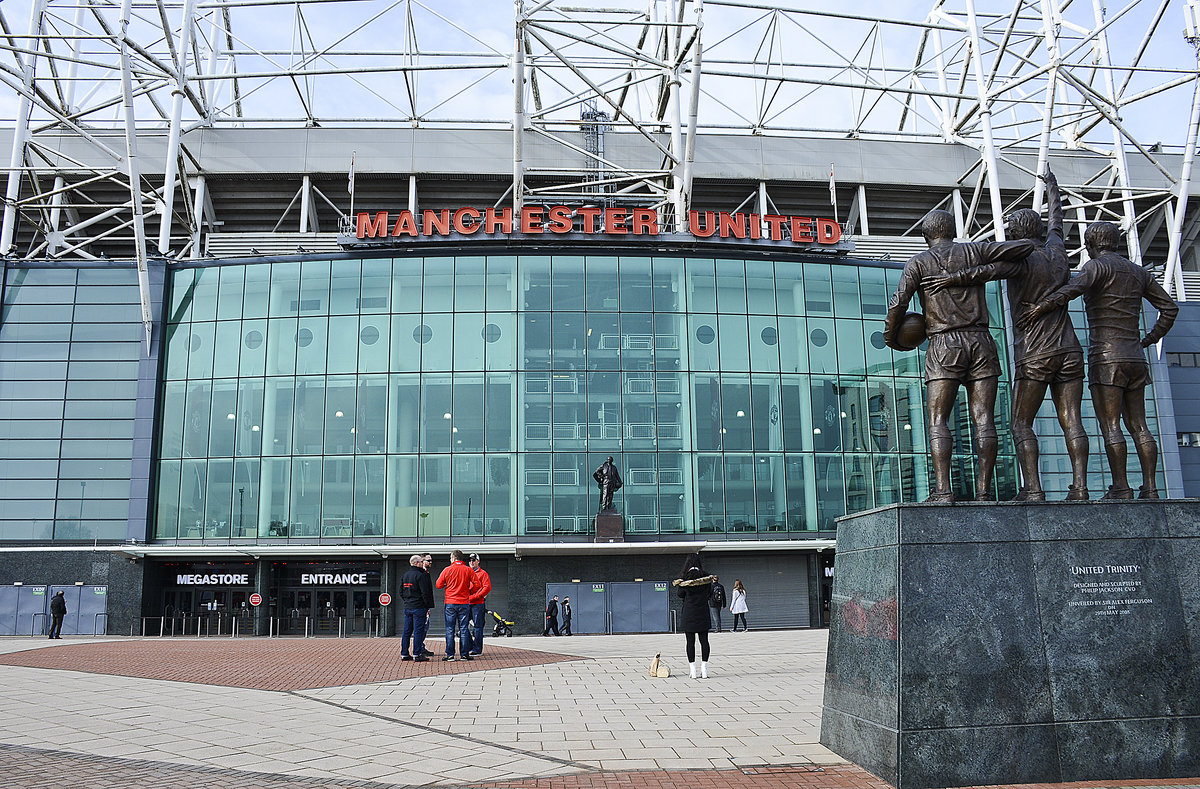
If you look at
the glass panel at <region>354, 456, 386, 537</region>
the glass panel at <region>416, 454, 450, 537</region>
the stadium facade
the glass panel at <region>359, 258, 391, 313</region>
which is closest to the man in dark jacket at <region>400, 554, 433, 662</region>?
the stadium facade

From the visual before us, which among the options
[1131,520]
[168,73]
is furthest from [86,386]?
[1131,520]

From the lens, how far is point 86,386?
35031 mm

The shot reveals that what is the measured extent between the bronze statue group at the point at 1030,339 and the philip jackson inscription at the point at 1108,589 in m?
1.02

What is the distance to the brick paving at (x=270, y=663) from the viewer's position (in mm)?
13898

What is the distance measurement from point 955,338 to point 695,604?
6715mm

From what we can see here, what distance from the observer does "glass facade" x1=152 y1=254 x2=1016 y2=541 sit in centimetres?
3341

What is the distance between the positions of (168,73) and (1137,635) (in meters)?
38.7

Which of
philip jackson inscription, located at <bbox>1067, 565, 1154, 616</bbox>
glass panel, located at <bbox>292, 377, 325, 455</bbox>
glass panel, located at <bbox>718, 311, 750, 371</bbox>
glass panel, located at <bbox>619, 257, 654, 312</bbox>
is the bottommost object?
philip jackson inscription, located at <bbox>1067, 565, 1154, 616</bbox>

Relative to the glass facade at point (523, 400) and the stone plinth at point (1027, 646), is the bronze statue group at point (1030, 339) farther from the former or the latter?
the glass facade at point (523, 400)

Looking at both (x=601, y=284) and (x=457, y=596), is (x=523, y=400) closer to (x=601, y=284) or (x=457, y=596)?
(x=601, y=284)

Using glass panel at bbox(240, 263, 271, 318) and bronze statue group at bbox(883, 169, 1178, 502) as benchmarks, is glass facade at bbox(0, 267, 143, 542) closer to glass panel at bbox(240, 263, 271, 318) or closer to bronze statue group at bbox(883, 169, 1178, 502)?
glass panel at bbox(240, 263, 271, 318)

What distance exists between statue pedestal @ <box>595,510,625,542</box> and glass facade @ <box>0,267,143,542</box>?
677 inches

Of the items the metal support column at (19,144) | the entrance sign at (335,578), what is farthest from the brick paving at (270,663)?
the metal support column at (19,144)

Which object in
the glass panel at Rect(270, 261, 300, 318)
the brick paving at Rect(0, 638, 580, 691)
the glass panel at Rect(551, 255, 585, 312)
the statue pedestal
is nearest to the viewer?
the brick paving at Rect(0, 638, 580, 691)
